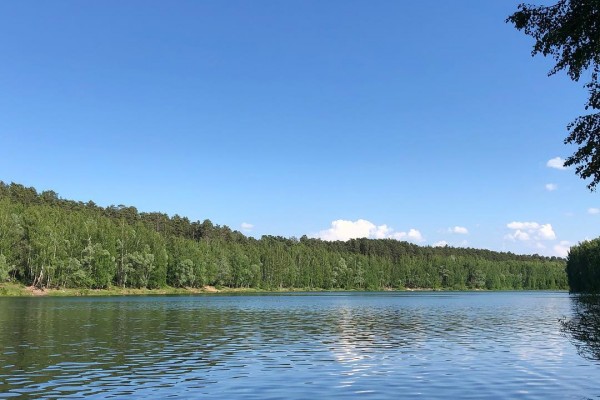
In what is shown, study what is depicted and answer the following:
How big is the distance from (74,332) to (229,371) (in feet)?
92.0

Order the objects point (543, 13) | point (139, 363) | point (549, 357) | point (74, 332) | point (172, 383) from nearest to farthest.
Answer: point (543, 13)
point (172, 383)
point (139, 363)
point (549, 357)
point (74, 332)

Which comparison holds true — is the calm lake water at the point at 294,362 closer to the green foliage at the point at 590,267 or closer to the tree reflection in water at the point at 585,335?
the tree reflection in water at the point at 585,335

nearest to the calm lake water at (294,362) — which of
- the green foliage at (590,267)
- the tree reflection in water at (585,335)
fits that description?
the tree reflection in water at (585,335)

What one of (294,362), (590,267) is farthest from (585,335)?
(590,267)

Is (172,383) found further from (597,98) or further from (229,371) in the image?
(597,98)

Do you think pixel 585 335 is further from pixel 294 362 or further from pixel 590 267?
pixel 590 267

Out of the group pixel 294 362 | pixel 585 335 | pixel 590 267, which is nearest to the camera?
pixel 294 362

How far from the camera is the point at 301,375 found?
103 feet

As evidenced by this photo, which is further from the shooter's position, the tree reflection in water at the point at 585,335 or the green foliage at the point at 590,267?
the green foliage at the point at 590,267

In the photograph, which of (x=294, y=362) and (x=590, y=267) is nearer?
(x=294, y=362)

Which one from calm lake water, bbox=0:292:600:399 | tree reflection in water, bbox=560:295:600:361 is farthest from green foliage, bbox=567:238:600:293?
calm lake water, bbox=0:292:600:399

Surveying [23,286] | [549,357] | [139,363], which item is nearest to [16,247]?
[23,286]

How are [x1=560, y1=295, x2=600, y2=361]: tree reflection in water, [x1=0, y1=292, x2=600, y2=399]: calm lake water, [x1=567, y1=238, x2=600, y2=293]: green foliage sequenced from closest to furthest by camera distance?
[x1=0, y1=292, x2=600, y2=399]: calm lake water
[x1=560, y1=295, x2=600, y2=361]: tree reflection in water
[x1=567, y1=238, x2=600, y2=293]: green foliage

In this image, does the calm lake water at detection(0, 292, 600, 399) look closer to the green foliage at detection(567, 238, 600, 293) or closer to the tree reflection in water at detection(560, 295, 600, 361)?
the tree reflection in water at detection(560, 295, 600, 361)
